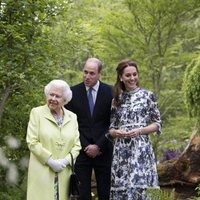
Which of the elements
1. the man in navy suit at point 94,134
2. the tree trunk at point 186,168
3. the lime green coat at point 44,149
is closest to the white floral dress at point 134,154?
the man in navy suit at point 94,134

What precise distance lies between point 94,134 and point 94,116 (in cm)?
19

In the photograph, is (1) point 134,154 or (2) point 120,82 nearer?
(1) point 134,154

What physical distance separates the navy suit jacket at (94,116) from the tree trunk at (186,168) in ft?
8.76

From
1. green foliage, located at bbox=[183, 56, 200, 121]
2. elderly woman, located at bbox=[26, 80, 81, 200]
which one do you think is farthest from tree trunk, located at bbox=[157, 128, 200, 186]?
elderly woman, located at bbox=[26, 80, 81, 200]

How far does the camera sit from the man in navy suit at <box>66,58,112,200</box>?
14.8 ft

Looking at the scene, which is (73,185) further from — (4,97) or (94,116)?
(4,97)

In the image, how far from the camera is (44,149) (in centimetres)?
373

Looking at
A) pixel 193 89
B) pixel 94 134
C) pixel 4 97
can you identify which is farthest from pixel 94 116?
pixel 193 89

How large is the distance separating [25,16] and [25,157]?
1.84m

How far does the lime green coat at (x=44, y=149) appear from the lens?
12.3 feet

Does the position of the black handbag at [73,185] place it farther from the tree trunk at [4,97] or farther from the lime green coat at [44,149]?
the tree trunk at [4,97]

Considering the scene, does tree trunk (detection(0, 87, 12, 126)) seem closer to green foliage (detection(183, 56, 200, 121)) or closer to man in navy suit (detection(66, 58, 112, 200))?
man in navy suit (detection(66, 58, 112, 200))

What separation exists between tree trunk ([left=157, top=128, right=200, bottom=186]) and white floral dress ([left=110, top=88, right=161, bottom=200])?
271cm

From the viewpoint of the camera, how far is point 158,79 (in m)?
8.86
